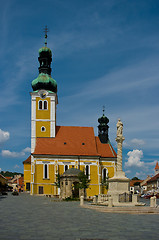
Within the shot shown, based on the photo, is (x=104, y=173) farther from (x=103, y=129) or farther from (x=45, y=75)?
(x=45, y=75)

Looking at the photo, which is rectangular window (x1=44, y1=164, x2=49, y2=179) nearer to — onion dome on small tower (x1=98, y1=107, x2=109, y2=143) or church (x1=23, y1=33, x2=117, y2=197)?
church (x1=23, y1=33, x2=117, y2=197)

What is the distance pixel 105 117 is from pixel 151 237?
54.3 meters

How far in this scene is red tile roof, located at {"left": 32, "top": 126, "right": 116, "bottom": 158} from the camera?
2245 inches

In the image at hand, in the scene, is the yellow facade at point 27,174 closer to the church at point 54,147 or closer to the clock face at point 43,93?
the church at point 54,147

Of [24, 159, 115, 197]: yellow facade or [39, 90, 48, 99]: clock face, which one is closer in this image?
[24, 159, 115, 197]: yellow facade

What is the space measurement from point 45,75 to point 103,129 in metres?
16.1

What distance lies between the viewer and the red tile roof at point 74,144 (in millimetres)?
57031

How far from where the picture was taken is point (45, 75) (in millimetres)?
60906

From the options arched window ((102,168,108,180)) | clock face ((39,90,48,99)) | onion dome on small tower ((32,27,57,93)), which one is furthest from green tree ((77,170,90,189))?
onion dome on small tower ((32,27,57,93))

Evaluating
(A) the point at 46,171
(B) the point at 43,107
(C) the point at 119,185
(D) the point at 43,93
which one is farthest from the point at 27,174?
(C) the point at 119,185

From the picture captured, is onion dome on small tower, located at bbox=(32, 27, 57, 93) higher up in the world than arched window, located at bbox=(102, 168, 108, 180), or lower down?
higher up

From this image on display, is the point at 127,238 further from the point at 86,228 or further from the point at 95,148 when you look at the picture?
the point at 95,148

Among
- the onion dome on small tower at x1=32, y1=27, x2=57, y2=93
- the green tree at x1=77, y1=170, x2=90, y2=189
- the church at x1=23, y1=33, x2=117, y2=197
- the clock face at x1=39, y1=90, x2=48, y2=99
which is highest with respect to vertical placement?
the onion dome on small tower at x1=32, y1=27, x2=57, y2=93

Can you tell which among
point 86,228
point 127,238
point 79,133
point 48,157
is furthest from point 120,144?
point 79,133
